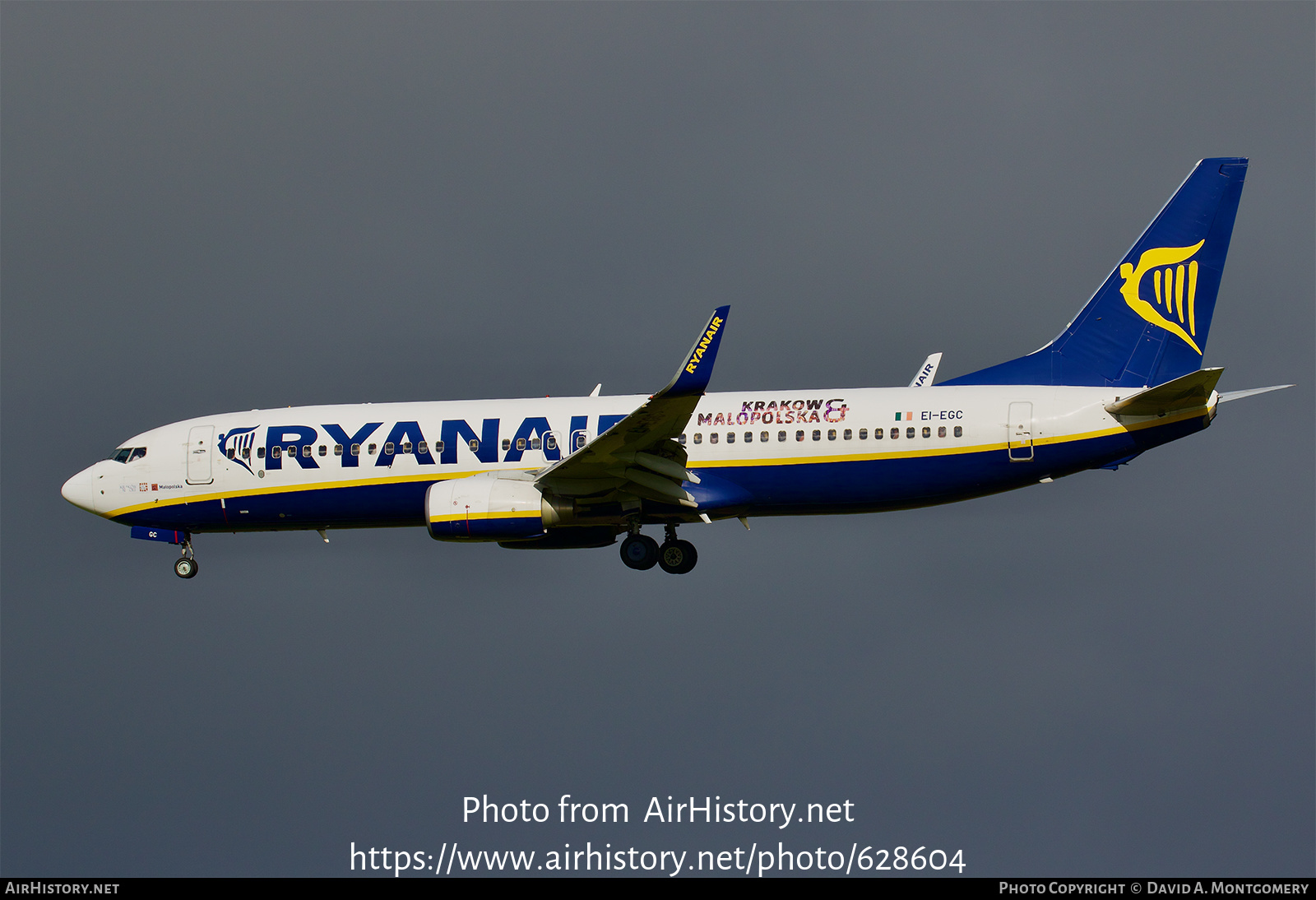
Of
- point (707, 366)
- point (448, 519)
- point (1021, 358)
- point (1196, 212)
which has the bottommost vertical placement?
point (448, 519)

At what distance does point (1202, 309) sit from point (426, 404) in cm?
1995

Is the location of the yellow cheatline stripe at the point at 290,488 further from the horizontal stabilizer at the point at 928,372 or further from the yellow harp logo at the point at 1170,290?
the yellow harp logo at the point at 1170,290

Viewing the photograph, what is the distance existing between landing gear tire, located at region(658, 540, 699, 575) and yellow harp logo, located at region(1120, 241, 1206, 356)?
12.8m

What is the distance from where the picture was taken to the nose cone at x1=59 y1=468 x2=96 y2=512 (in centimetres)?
3831

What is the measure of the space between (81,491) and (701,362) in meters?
18.8

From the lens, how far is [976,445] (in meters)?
33.4

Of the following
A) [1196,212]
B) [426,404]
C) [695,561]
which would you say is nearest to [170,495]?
[426,404]

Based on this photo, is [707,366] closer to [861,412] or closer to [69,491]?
[861,412]

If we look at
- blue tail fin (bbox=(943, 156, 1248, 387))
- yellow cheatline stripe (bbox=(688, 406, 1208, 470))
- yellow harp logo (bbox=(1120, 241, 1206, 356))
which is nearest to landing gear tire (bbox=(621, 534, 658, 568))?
yellow cheatline stripe (bbox=(688, 406, 1208, 470))

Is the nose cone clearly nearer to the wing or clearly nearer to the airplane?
the airplane

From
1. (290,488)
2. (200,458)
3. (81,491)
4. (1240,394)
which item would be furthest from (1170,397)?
(81,491)

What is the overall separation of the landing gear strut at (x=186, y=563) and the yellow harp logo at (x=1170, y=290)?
25.6m

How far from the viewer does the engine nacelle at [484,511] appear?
3316cm

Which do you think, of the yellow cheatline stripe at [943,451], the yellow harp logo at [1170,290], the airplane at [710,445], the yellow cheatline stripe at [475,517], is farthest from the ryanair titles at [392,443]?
the yellow harp logo at [1170,290]
